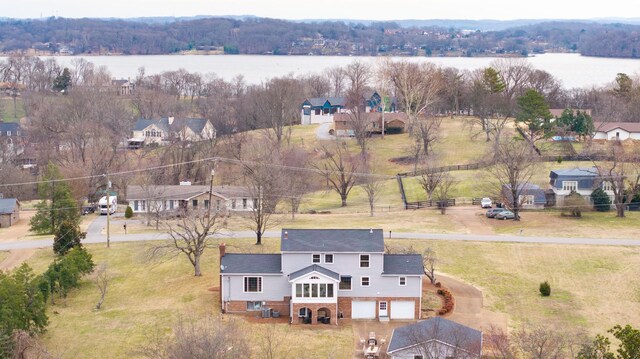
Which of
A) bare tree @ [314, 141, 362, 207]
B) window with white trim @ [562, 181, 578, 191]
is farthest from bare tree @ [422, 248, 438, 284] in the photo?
bare tree @ [314, 141, 362, 207]

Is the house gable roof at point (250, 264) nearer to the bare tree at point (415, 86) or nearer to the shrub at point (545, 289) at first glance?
the shrub at point (545, 289)

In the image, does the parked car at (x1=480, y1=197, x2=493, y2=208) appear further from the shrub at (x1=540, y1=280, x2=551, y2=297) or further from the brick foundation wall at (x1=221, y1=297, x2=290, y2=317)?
the brick foundation wall at (x1=221, y1=297, x2=290, y2=317)

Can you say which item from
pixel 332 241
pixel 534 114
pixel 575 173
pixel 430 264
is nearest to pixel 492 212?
pixel 575 173

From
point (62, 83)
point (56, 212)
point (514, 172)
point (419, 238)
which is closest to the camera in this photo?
point (419, 238)

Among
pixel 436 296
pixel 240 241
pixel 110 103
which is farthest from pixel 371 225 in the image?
pixel 110 103

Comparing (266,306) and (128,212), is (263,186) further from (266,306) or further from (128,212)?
(266,306)

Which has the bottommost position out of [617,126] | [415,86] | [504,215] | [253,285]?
[253,285]

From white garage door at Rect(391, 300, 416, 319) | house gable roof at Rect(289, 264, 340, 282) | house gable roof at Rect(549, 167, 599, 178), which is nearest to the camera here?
house gable roof at Rect(289, 264, 340, 282)
